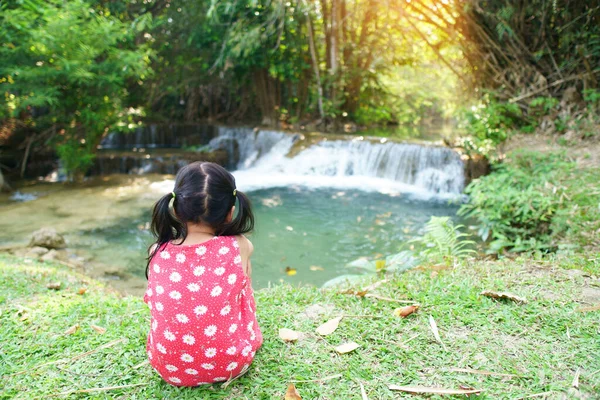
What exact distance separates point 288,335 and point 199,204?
3.19 feet

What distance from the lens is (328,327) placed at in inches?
A: 101

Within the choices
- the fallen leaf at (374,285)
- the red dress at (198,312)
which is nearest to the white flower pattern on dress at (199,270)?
the red dress at (198,312)

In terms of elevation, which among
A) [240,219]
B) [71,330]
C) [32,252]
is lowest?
[32,252]

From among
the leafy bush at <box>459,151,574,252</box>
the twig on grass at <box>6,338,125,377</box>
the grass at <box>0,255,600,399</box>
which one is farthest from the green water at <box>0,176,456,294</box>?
the twig on grass at <box>6,338,125,377</box>

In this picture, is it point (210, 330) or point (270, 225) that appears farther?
point (270, 225)

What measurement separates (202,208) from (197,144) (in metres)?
14.8

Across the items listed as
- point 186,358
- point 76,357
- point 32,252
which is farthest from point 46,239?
point 186,358

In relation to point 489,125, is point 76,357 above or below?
below

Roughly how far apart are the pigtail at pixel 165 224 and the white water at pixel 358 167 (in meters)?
8.08

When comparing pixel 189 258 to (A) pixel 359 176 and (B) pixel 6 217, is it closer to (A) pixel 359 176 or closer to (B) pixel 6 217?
(B) pixel 6 217

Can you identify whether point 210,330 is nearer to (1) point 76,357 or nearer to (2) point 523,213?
(1) point 76,357

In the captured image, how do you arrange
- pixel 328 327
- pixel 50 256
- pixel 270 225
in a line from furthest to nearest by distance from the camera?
pixel 270 225 → pixel 50 256 → pixel 328 327

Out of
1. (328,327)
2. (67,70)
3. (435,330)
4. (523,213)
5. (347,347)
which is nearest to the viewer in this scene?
(347,347)

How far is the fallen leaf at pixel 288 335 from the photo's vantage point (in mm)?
2475
